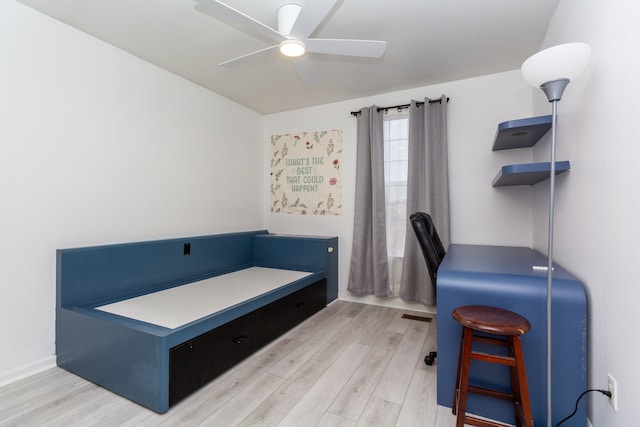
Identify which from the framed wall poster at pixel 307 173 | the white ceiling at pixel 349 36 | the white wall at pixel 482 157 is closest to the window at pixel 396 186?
the white wall at pixel 482 157

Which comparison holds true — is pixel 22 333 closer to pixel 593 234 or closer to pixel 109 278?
pixel 109 278

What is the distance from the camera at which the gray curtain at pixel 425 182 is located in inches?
115

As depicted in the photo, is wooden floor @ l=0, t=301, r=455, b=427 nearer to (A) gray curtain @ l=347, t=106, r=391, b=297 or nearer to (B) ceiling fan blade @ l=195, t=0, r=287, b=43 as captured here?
(A) gray curtain @ l=347, t=106, r=391, b=297

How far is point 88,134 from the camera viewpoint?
2.22m

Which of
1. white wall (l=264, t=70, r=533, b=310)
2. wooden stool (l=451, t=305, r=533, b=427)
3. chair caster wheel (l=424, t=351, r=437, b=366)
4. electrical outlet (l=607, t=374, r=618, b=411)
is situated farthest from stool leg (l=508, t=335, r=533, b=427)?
white wall (l=264, t=70, r=533, b=310)

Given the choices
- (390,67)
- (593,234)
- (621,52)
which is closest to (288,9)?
(390,67)

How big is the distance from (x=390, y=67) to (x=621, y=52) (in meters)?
1.78

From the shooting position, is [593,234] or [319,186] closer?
[593,234]

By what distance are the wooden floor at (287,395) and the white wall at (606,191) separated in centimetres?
77

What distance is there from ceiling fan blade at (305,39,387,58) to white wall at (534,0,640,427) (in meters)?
1.05

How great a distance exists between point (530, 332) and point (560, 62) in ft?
4.07

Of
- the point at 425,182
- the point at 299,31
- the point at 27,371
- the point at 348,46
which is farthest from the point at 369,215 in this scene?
→ the point at 27,371

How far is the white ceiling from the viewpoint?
1897mm

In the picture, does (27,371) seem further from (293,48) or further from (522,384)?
(522,384)
